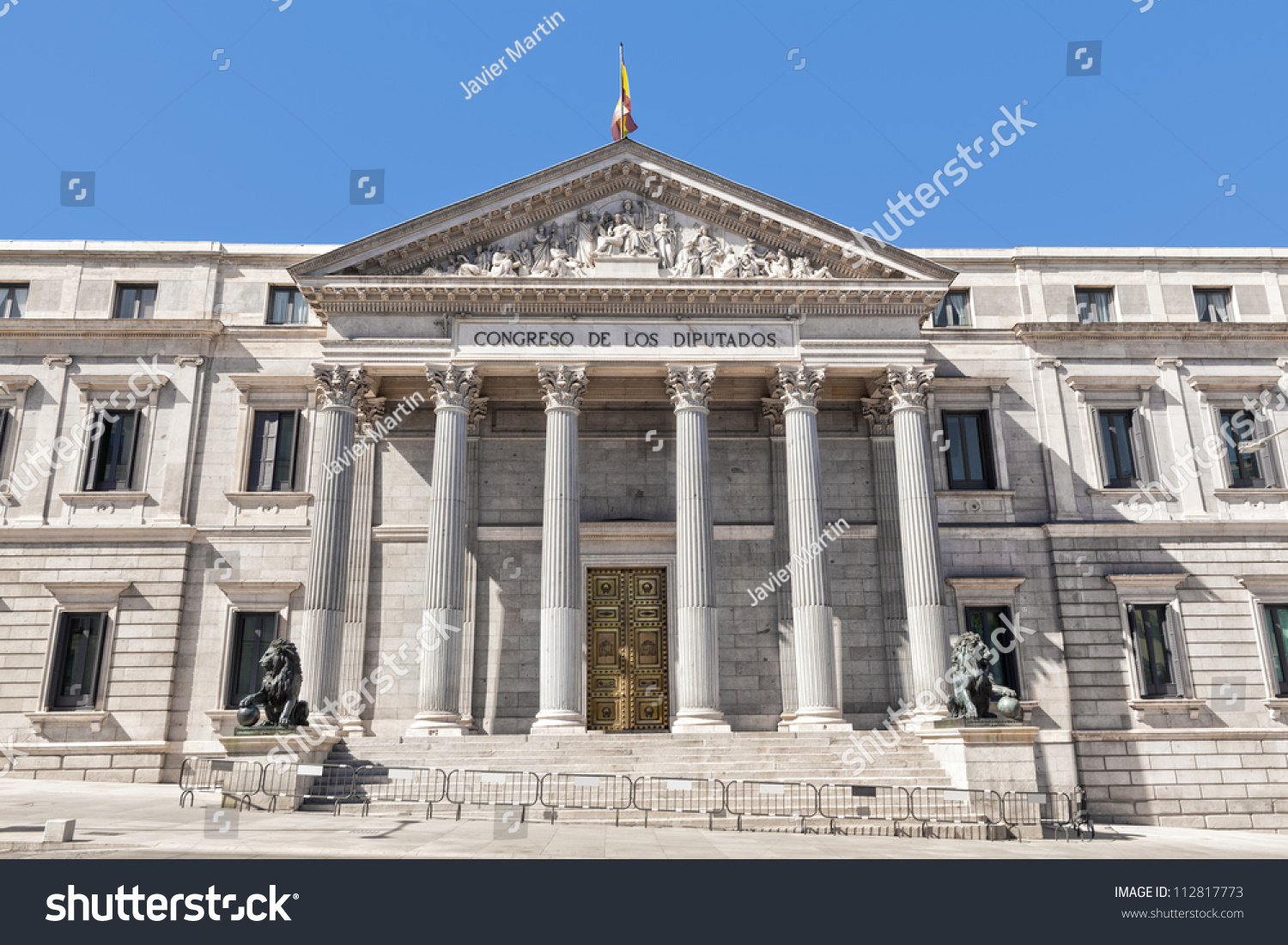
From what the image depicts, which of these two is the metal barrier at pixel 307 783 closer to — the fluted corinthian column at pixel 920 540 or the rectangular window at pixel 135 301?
the fluted corinthian column at pixel 920 540

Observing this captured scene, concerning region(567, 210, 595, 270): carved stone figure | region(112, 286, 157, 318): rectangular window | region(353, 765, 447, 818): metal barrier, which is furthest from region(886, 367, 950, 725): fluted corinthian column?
region(112, 286, 157, 318): rectangular window

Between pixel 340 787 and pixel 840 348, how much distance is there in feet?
60.2

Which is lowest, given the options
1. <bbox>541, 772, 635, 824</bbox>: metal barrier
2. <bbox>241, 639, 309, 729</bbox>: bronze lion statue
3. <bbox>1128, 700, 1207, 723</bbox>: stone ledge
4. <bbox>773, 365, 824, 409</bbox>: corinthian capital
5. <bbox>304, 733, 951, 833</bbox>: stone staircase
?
<bbox>541, 772, 635, 824</bbox>: metal barrier

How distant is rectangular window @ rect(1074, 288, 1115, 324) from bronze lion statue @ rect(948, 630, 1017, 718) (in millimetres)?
16435

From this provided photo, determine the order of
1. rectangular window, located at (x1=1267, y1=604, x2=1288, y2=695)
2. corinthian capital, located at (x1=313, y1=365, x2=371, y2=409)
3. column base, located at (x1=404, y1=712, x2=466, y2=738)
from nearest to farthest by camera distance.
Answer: column base, located at (x1=404, y1=712, x2=466, y2=738)
corinthian capital, located at (x1=313, y1=365, x2=371, y2=409)
rectangular window, located at (x1=1267, y1=604, x2=1288, y2=695)

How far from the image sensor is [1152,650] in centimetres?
3028

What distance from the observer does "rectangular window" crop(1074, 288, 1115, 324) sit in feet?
111

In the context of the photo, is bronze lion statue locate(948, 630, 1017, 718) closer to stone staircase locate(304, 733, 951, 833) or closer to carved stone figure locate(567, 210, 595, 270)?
stone staircase locate(304, 733, 951, 833)

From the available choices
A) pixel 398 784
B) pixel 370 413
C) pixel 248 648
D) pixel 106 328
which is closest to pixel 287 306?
pixel 370 413

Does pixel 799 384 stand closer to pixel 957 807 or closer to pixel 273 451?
pixel 957 807

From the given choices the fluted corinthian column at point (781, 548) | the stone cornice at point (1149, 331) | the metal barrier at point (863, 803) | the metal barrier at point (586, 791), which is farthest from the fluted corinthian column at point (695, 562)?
the stone cornice at point (1149, 331)

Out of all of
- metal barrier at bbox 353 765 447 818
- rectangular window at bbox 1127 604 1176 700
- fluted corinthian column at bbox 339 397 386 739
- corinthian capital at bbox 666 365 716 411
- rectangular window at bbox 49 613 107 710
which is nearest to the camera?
metal barrier at bbox 353 765 447 818
